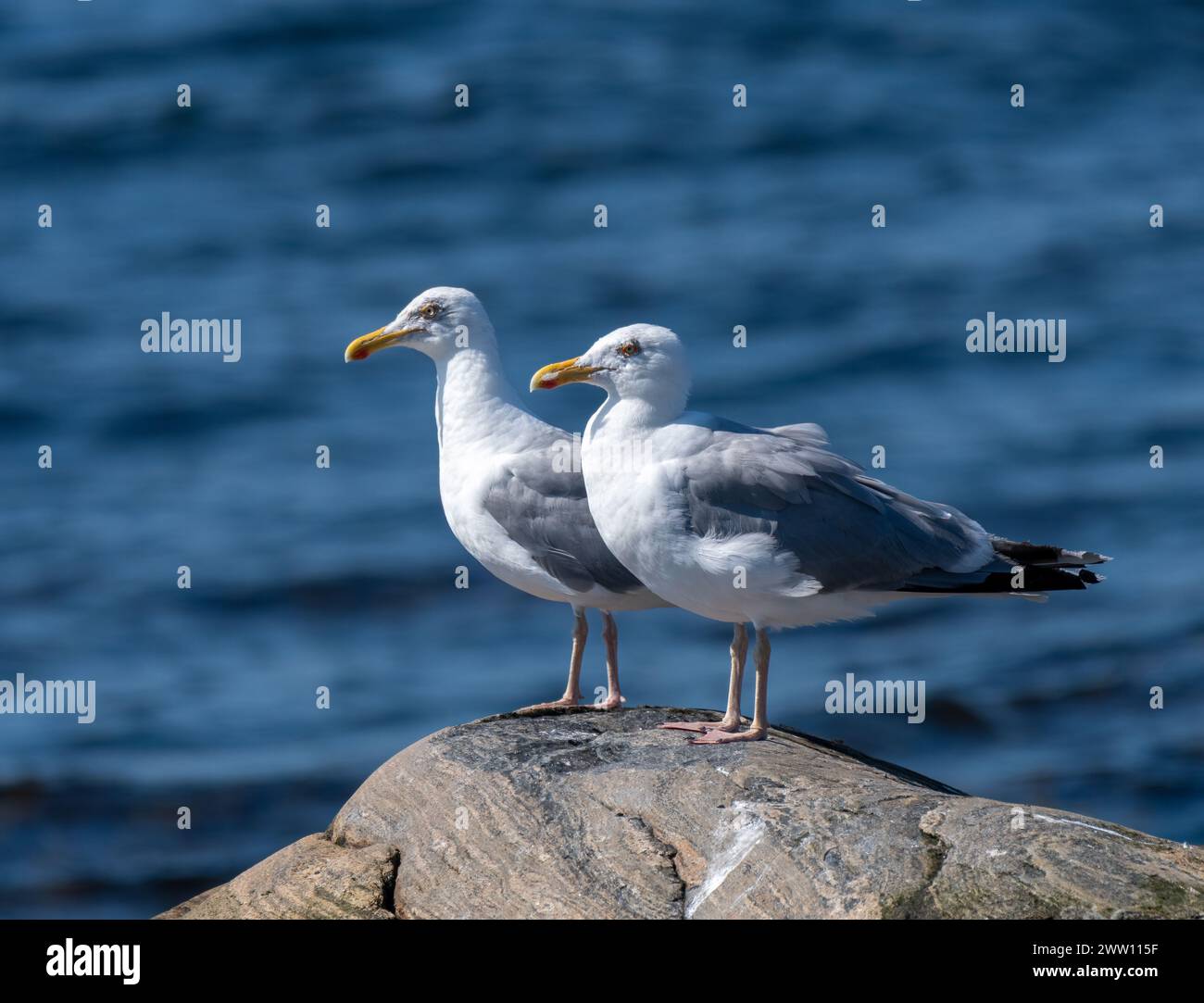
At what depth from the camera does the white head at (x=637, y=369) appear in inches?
360

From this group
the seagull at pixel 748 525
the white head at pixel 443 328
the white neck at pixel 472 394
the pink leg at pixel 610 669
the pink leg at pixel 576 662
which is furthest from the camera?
the white head at pixel 443 328

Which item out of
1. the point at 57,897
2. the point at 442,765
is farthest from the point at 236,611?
the point at 442,765

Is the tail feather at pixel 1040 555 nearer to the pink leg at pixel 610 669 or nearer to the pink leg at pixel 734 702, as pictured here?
the pink leg at pixel 734 702

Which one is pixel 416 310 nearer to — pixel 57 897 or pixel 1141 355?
pixel 57 897

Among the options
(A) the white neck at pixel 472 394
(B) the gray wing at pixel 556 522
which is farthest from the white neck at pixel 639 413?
(A) the white neck at pixel 472 394

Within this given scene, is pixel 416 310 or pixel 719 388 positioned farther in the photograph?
pixel 719 388

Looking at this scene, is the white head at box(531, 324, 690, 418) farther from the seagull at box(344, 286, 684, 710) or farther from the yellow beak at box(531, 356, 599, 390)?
the seagull at box(344, 286, 684, 710)

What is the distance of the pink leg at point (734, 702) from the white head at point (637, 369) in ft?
4.16

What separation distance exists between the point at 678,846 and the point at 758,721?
1.11m

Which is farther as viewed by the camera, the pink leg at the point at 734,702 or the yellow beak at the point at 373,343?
the yellow beak at the point at 373,343

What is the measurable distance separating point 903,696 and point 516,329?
882 centimetres

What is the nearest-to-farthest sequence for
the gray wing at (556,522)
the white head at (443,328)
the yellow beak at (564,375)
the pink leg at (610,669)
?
1. the yellow beak at (564,375)
2. the gray wing at (556,522)
3. the pink leg at (610,669)
4. the white head at (443,328)

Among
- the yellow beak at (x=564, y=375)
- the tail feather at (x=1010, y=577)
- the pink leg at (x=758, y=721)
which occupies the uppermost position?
the yellow beak at (x=564, y=375)

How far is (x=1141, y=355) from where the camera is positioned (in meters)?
24.0
